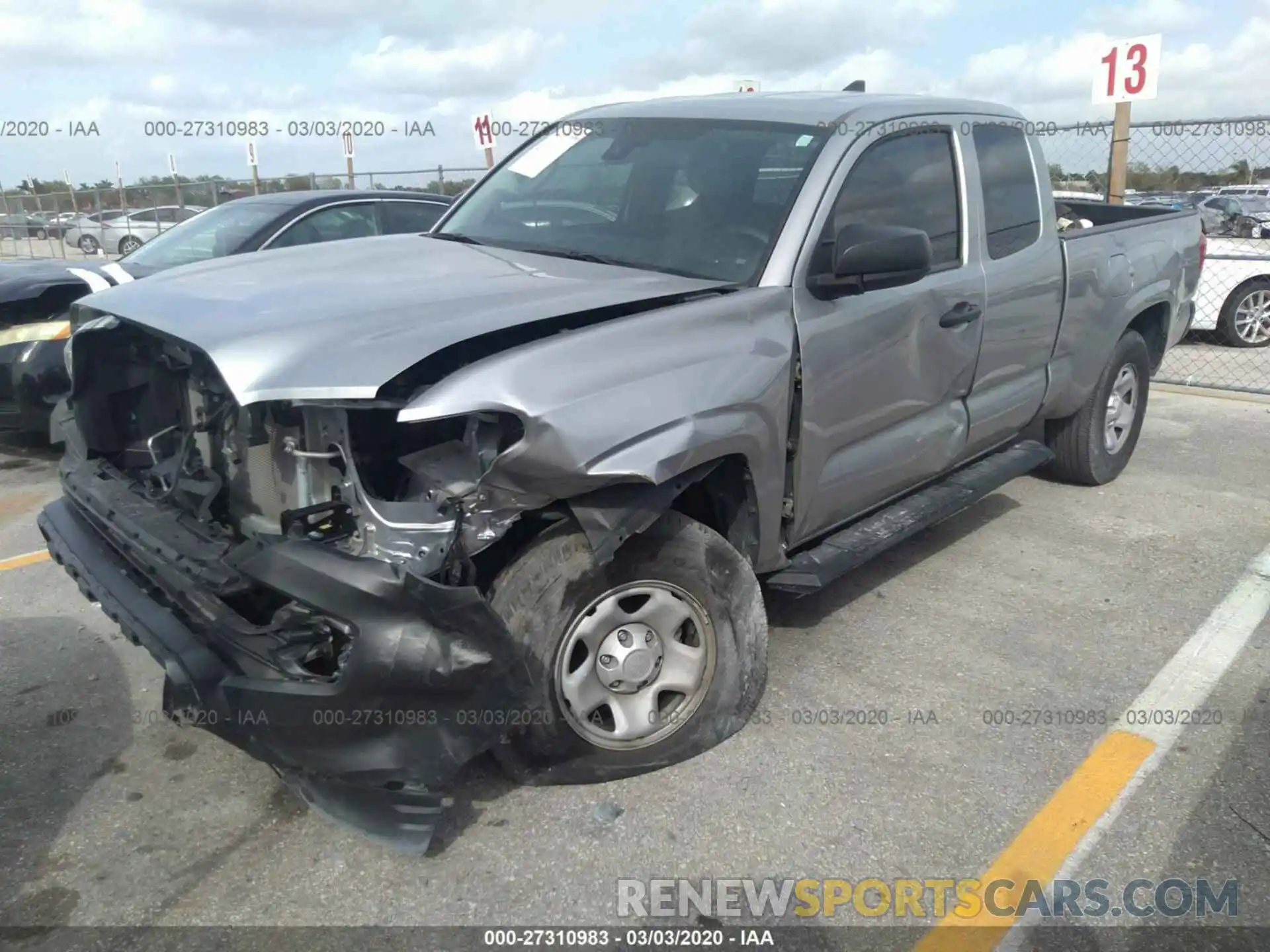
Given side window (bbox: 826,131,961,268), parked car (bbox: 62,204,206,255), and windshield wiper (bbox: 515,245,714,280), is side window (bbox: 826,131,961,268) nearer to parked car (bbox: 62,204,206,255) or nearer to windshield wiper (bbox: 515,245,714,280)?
windshield wiper (bbox: 515,245,714,280)

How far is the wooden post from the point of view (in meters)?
8.65

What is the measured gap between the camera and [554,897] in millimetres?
2574

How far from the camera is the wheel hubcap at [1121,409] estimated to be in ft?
18.6

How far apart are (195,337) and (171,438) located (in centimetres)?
99

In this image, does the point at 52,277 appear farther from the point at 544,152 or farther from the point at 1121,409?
the point at 1121,409

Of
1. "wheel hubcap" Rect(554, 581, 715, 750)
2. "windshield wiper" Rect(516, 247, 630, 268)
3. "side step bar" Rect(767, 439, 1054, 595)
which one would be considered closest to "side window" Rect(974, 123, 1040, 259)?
"side step bar" Rect(767, 439, 1054, 595)

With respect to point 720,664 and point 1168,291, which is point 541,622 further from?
point 1168,291

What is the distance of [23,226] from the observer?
2453 cm

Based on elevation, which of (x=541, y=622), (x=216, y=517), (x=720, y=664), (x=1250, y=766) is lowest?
(x=1250, y=766)

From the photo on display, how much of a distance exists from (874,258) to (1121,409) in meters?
3.40

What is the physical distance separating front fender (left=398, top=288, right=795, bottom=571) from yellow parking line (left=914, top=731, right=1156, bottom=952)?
1143mm

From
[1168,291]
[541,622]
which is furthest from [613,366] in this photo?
[1168,291]

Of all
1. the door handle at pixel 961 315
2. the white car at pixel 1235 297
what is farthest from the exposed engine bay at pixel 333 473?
the white car at pixel 1235 297

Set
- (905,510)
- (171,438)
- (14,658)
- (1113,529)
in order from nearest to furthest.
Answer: (171,438) → (14,658) → (905,510) → (1113,529)
